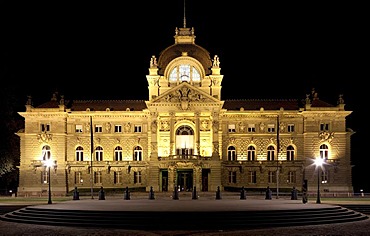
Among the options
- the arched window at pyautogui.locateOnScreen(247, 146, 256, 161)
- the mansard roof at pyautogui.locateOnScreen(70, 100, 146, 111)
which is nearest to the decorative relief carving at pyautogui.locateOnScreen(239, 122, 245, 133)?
the arched window at pyautogui.locateOnScreen(247, 146, 256, 161)

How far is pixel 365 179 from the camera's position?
4365 inches

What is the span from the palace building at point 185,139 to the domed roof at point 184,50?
17cm

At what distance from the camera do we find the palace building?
325 feet

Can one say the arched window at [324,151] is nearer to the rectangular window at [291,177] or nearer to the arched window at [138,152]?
the rectangular window at [291,177]

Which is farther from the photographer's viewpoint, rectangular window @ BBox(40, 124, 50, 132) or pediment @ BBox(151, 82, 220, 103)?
rectangular window @ BBox(40, 124, 50, 132)

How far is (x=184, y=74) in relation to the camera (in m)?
102

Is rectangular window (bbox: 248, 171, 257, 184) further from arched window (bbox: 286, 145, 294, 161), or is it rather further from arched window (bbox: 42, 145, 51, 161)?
arched window (bbox: 42, 145, 51, 161)

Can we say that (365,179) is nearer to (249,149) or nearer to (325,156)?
(325,156)

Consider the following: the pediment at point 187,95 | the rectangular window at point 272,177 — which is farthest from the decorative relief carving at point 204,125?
the rectangular window at point 272,177

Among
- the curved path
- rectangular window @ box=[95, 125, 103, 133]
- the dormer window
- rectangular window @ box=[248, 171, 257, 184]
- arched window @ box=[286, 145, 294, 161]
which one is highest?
the dormer window

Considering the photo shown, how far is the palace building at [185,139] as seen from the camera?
9900 cm

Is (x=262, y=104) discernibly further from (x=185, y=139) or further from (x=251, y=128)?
(x=185, y=139)

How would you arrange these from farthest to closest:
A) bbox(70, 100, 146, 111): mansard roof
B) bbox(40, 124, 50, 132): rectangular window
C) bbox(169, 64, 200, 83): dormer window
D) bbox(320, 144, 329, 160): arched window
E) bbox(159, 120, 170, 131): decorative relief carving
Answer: bbox(70, 100, 146, 111): mansard roof < bbox(40, 124, 50, 132): rectangular window < bbox(320, 144, 329, 160): arched window < bbox(169, 64, 200, 83): dormer window < bbox(159, 120, 170, 131): decorative relief carving

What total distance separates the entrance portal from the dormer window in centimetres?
1438
